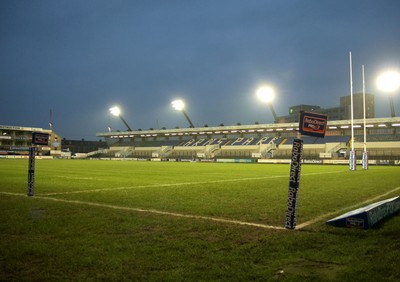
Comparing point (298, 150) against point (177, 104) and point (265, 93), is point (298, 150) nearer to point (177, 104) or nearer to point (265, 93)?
point (265, 93)

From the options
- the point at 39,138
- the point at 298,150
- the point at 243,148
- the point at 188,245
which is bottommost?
the point at 188,245

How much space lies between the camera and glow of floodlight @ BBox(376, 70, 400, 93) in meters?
45.1

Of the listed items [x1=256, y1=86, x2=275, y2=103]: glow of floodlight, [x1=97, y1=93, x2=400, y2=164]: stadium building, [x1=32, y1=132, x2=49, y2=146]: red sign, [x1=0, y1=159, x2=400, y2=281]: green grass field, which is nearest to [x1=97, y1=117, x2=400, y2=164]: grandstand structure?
[x1=97, y1=93, x2=400, y2=164]: stadium building

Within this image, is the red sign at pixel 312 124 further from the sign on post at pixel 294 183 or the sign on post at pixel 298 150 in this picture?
the sign on post at pixel 294 183

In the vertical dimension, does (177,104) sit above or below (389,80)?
above

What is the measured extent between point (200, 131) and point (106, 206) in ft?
258

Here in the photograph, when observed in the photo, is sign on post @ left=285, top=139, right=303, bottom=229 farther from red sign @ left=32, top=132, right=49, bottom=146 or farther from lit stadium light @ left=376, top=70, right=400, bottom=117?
lit stadium light @ left=376, top=70, right=400, bottom=117

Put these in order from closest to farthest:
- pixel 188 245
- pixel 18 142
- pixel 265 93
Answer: pixel 188 245 → pixel 265 93 → pixel 18 142

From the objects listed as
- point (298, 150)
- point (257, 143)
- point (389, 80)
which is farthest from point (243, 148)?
point (298, 150)

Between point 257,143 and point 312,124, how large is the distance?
243 feet

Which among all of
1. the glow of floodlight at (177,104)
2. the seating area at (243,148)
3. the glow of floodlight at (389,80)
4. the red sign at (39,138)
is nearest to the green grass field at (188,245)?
the red sign at (39,138)

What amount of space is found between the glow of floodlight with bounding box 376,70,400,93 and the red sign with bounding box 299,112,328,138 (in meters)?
43.7

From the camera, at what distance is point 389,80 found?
149ft

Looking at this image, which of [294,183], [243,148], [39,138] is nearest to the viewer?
[294,183]
